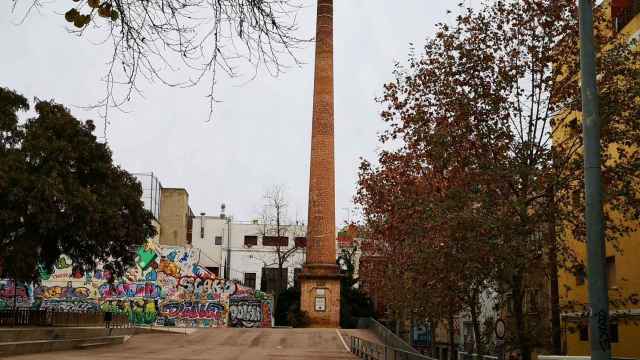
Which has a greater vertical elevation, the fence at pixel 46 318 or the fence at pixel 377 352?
the fence at pixel 46 318

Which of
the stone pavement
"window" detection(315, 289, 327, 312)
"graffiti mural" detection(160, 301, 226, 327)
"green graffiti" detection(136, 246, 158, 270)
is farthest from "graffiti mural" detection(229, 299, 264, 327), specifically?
the stone pavement

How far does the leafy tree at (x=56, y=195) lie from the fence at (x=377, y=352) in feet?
34.9

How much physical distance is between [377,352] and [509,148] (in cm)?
802

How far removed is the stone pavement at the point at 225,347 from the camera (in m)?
27.2

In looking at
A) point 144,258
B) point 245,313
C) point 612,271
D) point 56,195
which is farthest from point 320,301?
point 612,271

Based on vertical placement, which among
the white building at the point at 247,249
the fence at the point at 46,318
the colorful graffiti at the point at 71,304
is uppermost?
the white building at the point at 247,249

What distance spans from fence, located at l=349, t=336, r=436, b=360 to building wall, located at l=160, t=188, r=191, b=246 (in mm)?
40084

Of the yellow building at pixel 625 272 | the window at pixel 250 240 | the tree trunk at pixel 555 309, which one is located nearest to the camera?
the tree trunk at pixel 555 309

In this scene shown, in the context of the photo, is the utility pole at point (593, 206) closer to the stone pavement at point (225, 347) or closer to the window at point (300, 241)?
the stone pavement at point (225, 347)

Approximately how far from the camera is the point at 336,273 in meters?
49.6

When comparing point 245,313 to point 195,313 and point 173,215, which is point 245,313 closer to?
point 195,313

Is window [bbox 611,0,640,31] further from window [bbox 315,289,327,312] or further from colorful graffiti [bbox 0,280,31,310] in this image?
colorful graffiti [bbox 0,280,31,310]

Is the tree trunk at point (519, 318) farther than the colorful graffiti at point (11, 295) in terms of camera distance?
No

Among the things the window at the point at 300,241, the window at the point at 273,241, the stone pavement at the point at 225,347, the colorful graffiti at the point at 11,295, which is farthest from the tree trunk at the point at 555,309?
the window at the point at 273,241
